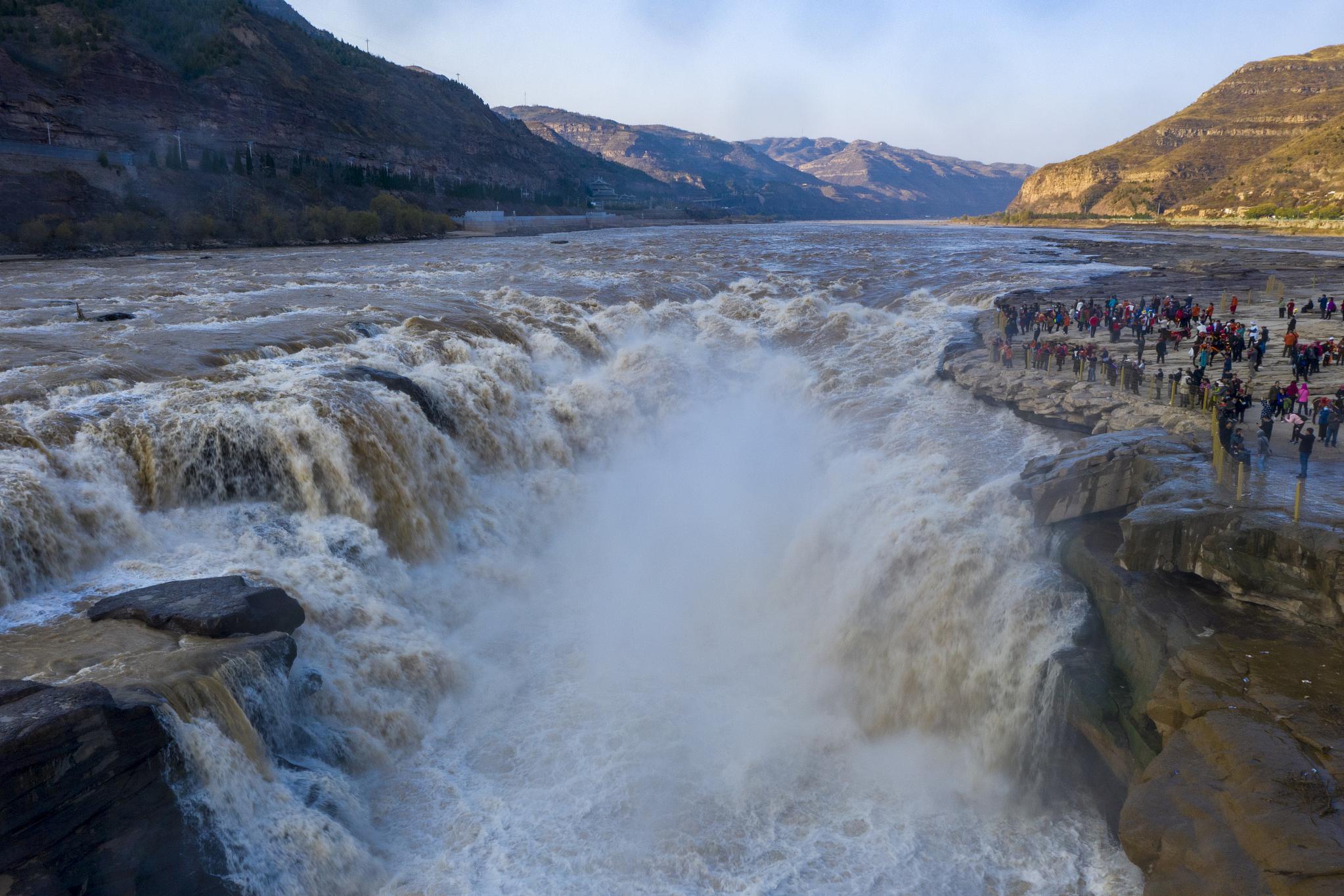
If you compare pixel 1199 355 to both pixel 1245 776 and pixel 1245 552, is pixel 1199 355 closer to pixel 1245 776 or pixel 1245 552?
pixel 1245 552

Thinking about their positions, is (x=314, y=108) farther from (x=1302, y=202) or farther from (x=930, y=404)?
(x=1302, y=202)

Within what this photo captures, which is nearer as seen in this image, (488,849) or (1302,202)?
(488,849)

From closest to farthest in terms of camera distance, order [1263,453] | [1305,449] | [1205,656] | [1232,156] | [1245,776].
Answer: [1245,776] → [1205,656] → [1305,449] → [1263,453] → [1232,156]

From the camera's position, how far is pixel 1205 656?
959 centimetres

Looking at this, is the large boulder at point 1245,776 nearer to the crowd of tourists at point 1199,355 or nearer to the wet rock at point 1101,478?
the wet rock at point 1101,478

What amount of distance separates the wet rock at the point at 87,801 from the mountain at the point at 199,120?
5631 cm

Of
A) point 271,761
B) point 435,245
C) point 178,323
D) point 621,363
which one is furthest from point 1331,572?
point 435,245

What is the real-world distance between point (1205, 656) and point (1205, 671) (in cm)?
24

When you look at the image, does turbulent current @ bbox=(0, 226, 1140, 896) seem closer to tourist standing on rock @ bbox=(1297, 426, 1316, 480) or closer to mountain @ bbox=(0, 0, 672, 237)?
tourist standing on rock @ bbox=(1297, 426, 1316, 480)

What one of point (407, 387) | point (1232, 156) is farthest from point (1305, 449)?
point (1232, 156)

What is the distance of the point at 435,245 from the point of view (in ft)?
232

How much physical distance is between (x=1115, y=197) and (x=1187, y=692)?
154652 millimetres

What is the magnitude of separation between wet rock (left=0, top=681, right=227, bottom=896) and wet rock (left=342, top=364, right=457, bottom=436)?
471 inches

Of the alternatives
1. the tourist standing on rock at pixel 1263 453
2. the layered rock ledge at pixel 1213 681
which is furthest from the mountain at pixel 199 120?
the tourist standing on rock at pixel 1263 453
